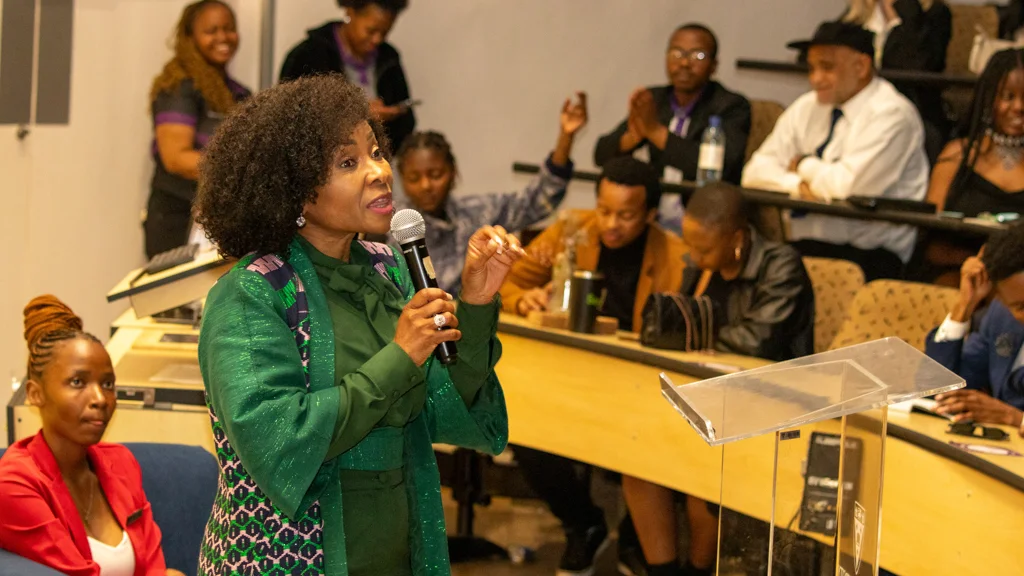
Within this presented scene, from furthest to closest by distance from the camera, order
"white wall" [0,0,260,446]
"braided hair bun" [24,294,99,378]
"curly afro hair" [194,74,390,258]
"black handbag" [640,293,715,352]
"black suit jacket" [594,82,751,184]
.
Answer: "black suit jacket" [594,82,751,184] → "white wall" [0,0,260,446] → "black handbag" [640,293,715,352] → "braided hair bun" [24,294,99,378] → "curly afro hair" [194,74,390,258]

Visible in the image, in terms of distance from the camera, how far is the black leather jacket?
360 centimetres

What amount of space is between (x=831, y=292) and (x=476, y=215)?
1319 millimetres

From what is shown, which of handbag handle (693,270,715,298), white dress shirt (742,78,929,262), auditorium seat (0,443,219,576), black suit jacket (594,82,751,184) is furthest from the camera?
black suit jacket (594,82,751,184)

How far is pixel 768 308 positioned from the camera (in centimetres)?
362

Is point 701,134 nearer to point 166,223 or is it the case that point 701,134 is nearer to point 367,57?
point 367,57

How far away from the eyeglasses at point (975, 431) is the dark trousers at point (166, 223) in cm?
324

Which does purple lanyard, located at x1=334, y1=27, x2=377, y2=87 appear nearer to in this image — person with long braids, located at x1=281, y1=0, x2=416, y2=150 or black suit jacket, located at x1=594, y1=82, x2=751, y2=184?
person with long braids, located at x1=281, y1=0, x2=416, y2=150

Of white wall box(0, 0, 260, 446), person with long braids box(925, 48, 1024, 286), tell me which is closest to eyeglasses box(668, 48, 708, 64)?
person with long braids box(925, 48, 1024, 286)

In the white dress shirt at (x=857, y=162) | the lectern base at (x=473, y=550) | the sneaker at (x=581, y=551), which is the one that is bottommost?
the lectern base at (x=473, y=550)

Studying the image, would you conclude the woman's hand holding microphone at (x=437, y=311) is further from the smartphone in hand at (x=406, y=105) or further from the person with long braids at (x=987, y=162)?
the smartphone in hand at (x=406, y=105)

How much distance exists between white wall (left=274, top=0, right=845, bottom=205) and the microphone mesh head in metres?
4.43

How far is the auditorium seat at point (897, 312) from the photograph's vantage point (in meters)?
3.63

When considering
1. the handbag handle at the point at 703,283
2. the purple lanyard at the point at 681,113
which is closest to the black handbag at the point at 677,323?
the handbag handle at the point at 703,283

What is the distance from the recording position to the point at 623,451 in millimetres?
3324
